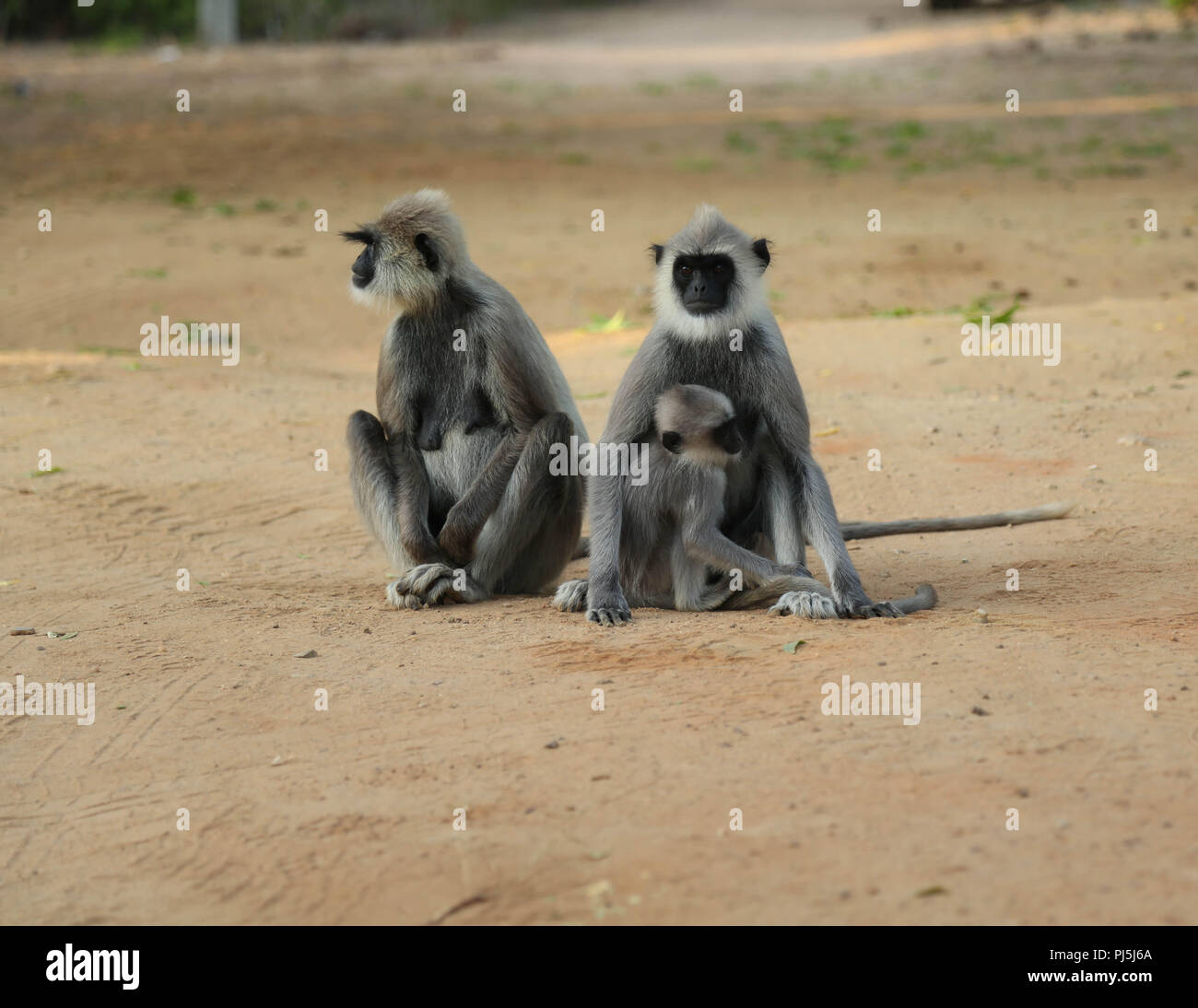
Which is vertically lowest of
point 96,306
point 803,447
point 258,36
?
point 803,447

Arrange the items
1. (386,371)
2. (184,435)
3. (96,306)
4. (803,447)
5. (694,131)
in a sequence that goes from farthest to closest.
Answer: (694,131)
(96,306)
(184,435)
(386,371)
(803,447)

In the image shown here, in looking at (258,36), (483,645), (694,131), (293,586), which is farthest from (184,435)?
(258,36)

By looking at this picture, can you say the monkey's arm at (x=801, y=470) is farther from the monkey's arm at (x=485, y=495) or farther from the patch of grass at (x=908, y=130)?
the patch of grass at (x=908, y=130)

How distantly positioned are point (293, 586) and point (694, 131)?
16706 mm

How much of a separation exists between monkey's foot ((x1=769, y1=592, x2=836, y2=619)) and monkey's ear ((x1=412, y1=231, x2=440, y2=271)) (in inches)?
87.1

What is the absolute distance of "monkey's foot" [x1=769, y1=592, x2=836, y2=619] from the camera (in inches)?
223

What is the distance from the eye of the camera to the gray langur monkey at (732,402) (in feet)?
19.1

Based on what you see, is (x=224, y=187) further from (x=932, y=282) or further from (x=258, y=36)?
(x=258, y=36)

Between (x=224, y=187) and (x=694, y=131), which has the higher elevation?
(x=694, y=131)

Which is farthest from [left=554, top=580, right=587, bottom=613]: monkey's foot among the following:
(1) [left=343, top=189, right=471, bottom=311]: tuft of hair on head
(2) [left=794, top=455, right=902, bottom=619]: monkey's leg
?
(1) [left=343, top=189, right=471, bottom=311]: tuft of hair on head

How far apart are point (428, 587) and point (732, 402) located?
1.55 metres

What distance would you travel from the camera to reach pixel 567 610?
6141 millimetres

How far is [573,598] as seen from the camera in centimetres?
613

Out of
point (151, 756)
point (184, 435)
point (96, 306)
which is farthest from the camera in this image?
point (96, 306)
